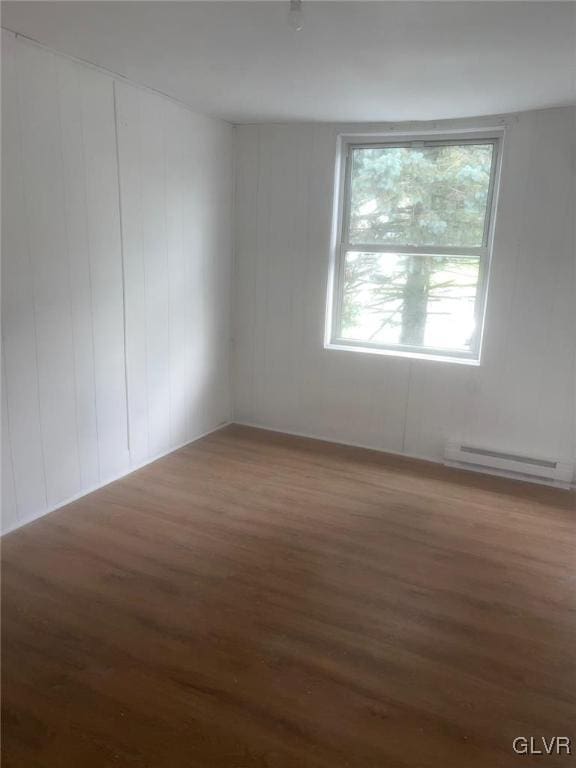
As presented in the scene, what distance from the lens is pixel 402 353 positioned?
4102mm

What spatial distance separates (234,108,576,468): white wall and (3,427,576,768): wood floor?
63 cm

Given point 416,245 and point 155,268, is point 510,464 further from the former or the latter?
point 155,268

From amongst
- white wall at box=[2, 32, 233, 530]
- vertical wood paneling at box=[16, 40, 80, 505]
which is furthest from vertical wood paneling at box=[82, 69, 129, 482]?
vertical wood paneling at box=[16, 40, 80, 505]

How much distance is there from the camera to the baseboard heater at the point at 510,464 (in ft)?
11.8

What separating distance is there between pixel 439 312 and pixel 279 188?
61.0 inches

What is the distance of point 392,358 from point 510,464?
1112 mm

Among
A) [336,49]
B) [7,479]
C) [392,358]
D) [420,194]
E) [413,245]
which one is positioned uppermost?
[336,49]

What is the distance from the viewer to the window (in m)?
3.76

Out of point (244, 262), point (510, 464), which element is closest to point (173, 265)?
point (244, 262)

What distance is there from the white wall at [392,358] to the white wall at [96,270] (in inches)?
15.4

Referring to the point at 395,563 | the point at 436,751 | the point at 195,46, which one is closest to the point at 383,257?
the point at 195,46

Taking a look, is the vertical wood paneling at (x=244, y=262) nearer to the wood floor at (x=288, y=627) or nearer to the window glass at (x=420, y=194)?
the window glass at (x=420, y=194)

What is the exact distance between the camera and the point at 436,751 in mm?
1668

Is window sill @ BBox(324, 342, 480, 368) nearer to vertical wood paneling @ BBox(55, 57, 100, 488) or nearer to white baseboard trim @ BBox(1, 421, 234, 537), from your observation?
white baseboard trim @ BBox(1, 421, 234, 537)
